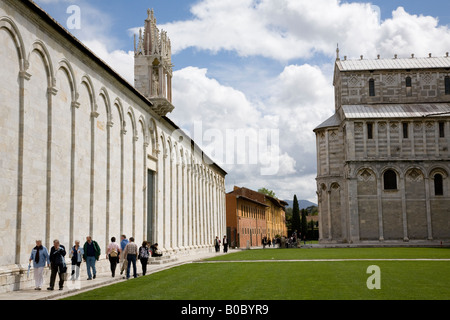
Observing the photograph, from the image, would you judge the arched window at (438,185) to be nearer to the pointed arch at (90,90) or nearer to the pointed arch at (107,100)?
the pointed arch at (107,100)

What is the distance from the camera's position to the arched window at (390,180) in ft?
188

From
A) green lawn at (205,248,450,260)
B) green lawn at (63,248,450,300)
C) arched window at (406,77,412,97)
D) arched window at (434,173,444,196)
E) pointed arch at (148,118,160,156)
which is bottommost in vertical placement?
green lawn at (205,248,450,260)

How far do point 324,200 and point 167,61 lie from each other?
32063mm

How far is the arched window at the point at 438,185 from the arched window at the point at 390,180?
4.26 m

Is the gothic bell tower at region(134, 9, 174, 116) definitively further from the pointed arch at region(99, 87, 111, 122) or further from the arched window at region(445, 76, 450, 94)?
the arched window at region(445, 76, 450, 94)

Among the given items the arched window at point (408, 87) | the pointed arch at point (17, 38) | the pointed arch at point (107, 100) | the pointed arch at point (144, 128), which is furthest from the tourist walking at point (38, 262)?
the arched window at point (408, 87)

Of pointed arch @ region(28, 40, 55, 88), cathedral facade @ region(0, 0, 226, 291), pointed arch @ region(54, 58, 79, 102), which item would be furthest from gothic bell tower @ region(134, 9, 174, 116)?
pointed arch @ region(28, 40, 55, 88)

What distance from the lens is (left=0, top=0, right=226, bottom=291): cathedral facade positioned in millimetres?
15727

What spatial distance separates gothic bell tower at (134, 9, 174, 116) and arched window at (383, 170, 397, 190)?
99.7ft

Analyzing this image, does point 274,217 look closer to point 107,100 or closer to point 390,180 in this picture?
point 390,180

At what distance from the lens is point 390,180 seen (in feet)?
189

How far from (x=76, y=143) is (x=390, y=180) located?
1726 inches

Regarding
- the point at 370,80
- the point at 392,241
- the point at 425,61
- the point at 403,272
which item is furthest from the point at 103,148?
the point at 425,61
